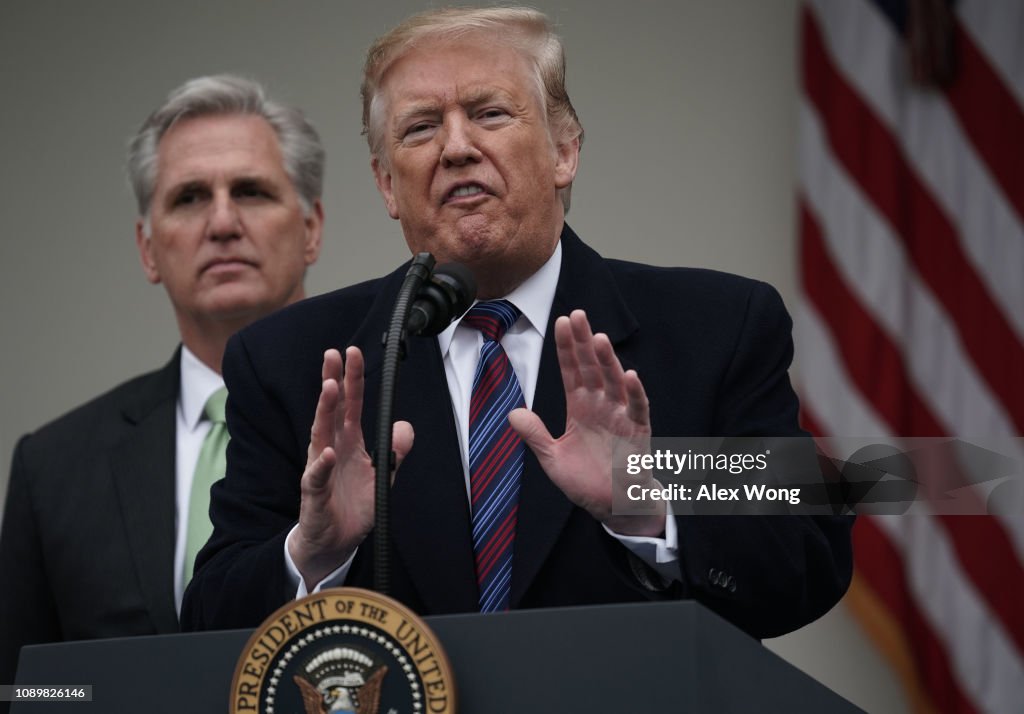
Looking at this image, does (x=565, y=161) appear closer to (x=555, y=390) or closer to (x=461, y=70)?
(x=461, y=70)

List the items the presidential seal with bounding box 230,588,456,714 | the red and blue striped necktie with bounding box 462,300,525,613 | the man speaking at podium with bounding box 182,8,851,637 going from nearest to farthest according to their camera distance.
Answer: the presidential seal with bounding box 230,588,456,714, the man speaking at podium with bounding box 182,8,851,637, the red and blue striped necktie with bounding box 462,300,525,613

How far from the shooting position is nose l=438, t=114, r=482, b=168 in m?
2.19

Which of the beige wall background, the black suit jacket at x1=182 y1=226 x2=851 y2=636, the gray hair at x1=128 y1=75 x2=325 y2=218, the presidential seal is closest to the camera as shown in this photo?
the presidential seal

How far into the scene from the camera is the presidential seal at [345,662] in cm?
140

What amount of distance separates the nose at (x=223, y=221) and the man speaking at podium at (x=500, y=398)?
98 cm

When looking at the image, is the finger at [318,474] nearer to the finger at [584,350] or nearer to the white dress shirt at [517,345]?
the finger at [584,350]

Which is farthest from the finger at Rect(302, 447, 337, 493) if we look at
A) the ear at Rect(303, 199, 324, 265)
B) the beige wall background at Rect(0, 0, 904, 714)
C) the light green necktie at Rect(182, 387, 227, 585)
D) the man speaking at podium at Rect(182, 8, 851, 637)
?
the beige wall background at Rect(0, 0, 904, 714)

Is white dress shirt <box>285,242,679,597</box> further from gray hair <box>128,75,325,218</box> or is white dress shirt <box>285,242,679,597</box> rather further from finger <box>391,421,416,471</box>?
gray hair <box>128,75,325,218</box>

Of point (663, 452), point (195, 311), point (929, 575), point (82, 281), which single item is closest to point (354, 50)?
point (82, 281)

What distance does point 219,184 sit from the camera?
134 inches

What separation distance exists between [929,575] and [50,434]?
2.28 metres

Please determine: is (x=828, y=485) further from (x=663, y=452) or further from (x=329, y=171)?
(x=329, y=171)

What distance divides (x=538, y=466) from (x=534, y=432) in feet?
0.96

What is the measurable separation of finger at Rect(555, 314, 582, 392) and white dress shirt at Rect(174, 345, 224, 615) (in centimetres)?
147
